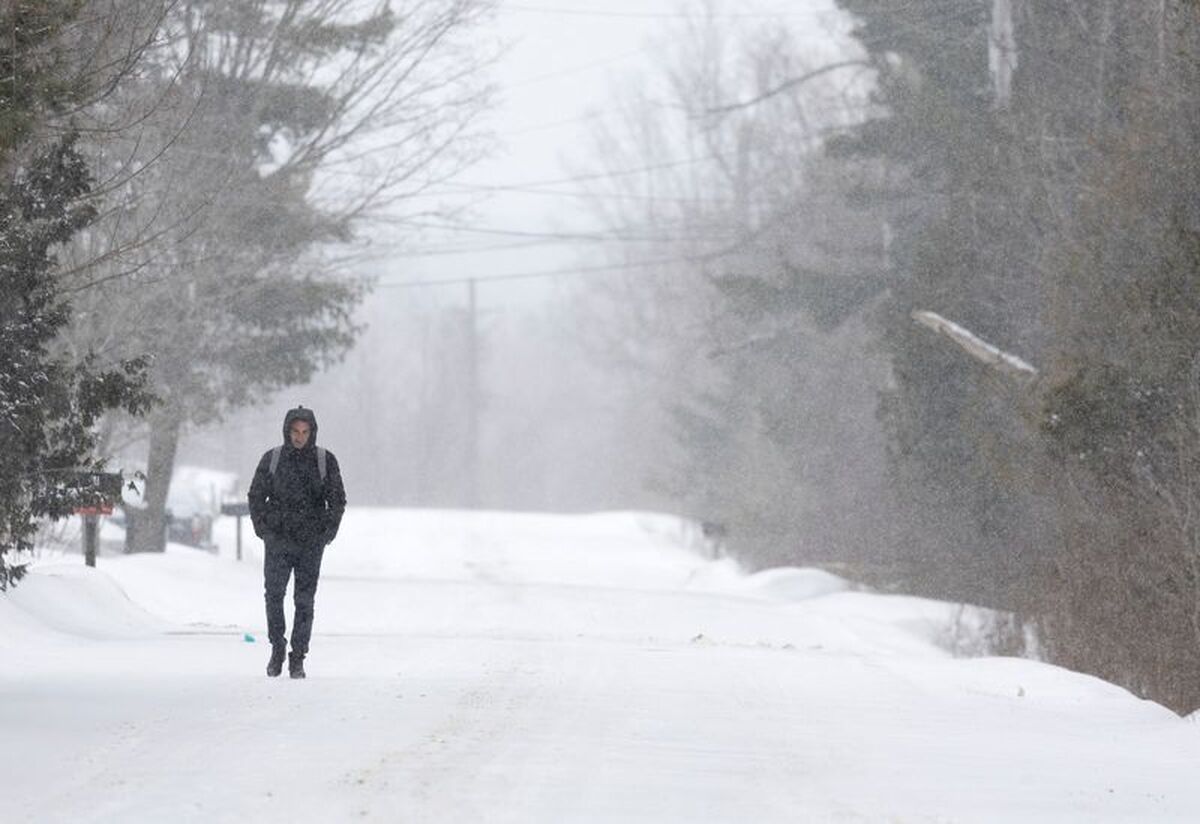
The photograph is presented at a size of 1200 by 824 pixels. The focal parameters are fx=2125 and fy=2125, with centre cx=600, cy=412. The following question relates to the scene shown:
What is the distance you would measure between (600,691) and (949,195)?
1819 centimetres

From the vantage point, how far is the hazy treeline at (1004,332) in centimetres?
1872

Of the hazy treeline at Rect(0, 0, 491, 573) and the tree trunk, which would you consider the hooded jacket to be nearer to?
the hazy treeline at Rect(0, 0, 491, 573)

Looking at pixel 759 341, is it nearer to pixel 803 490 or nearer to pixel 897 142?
pixel 803 490

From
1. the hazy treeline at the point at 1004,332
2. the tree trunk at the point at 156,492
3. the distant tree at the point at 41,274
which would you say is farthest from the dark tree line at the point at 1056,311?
the tree trunk at the point at 156,492

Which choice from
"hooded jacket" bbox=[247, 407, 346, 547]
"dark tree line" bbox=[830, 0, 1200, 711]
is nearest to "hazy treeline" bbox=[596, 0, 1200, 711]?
"dark tree line" bbox=[830, 0, 1200, 711]

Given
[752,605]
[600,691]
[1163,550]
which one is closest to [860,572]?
[752,605]

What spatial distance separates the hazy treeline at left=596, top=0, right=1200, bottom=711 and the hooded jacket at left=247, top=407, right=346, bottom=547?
697cm

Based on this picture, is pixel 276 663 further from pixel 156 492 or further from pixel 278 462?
pixel 156 492

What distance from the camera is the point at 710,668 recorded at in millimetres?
16875

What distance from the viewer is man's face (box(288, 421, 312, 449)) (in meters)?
14.2

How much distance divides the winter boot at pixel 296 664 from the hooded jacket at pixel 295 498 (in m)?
0.77

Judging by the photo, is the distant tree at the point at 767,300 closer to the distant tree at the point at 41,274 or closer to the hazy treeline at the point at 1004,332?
the hazy treeline at the point at 1004,332

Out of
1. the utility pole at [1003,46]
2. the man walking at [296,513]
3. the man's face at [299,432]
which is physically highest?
the utility pole at [1003,46]

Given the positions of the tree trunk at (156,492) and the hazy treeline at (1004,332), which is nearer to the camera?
the hazy treeline at (1004,332)
